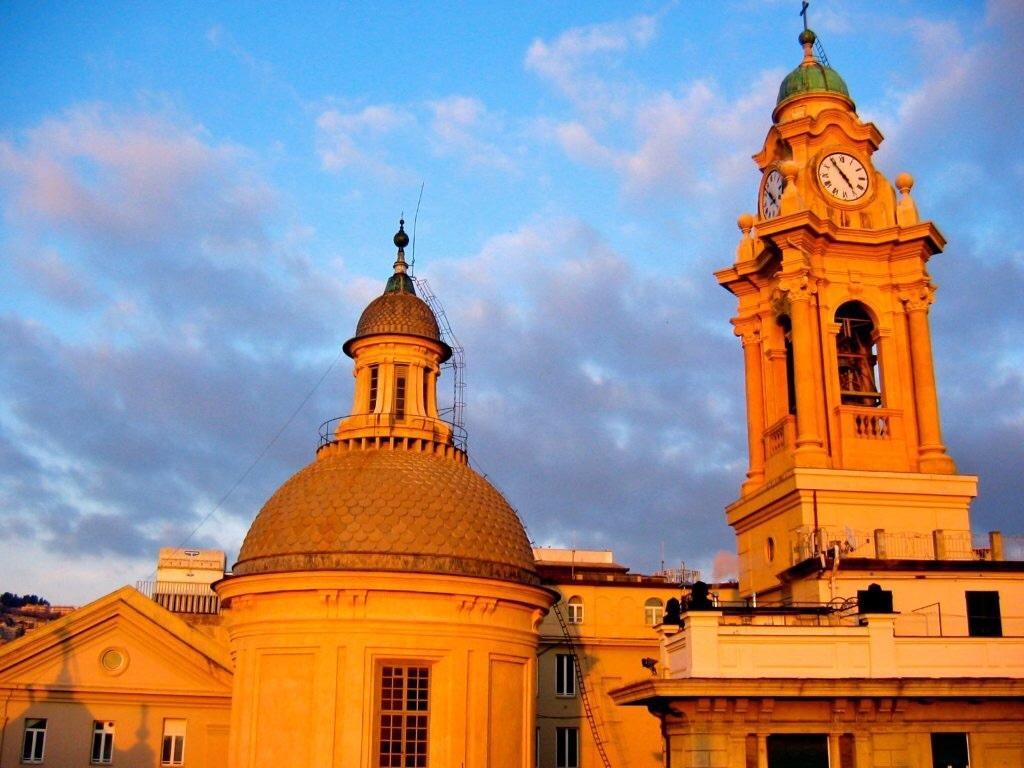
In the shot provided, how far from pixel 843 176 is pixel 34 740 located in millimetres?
33943

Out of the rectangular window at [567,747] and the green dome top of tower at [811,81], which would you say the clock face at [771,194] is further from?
the rectangular window at [567,747]

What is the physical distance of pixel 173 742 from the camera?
43094 millimetres

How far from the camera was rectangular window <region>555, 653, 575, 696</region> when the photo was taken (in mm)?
56681

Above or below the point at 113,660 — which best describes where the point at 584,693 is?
below

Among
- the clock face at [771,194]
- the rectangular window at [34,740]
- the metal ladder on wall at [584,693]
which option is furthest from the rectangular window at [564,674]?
the clock face at [771,194]

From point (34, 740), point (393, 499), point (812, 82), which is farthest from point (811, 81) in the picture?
point (34, 740)

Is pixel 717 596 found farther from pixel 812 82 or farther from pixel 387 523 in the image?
pixel 812 82

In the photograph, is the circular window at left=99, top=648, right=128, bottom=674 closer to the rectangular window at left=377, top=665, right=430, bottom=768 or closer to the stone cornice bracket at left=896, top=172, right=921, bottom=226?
the rectangular window at left=377, top=665, right=430, bottom=768

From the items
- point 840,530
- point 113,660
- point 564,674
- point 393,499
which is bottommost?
point 113,660

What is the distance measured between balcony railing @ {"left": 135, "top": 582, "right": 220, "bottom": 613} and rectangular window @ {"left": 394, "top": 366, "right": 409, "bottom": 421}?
Result: 20.1 m

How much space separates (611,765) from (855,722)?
96.8 ft

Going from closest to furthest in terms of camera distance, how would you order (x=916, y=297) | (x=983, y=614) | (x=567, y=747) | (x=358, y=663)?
(x=983, y=614) < (x=358, y=663) < (x=916, y=297) < (x=567, y=747)

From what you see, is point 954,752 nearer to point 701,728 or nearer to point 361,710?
point 701,728

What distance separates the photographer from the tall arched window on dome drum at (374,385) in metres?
42.0
